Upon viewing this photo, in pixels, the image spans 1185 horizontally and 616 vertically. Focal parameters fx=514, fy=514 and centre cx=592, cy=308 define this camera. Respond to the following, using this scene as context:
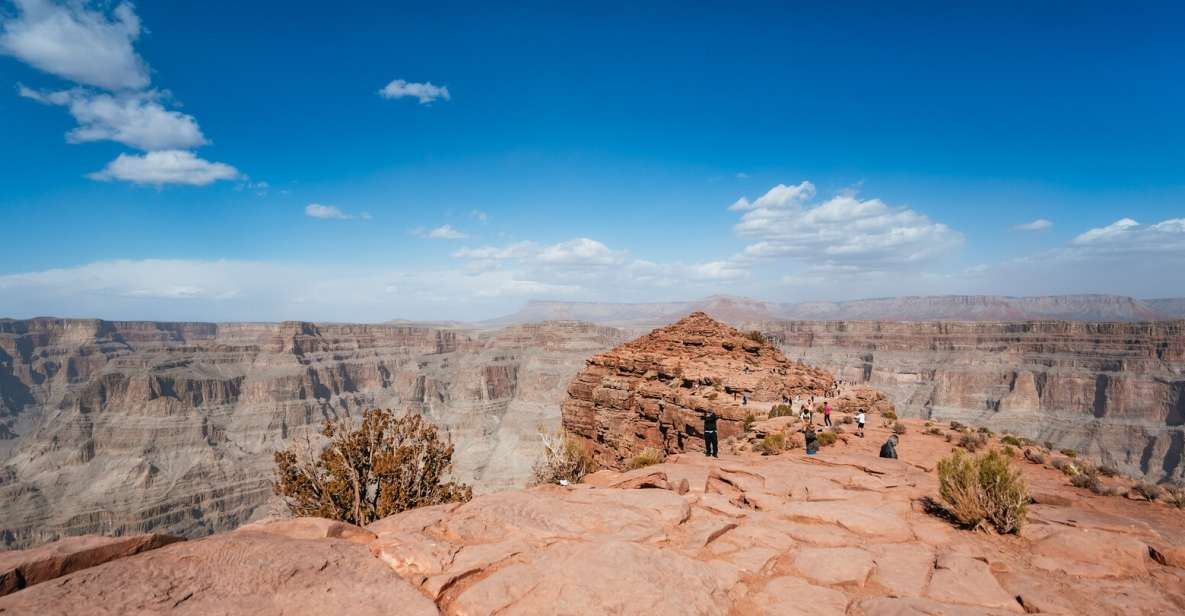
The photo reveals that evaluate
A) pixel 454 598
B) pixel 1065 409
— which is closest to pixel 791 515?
pixel 454 598

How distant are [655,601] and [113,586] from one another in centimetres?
386

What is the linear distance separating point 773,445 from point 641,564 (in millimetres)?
11036

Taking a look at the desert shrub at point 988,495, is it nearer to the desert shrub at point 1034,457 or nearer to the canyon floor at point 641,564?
the canyon floor at point 641,564

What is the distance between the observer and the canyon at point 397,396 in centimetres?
6712

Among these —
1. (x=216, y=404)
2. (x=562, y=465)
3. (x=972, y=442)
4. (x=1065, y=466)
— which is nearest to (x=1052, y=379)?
(x=972, y=442)

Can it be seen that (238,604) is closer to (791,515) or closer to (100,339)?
(791,515)

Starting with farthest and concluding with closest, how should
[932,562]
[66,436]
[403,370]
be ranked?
1. [403,370]
2. [66,436]
3. [932,562]

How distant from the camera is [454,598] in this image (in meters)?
4.18

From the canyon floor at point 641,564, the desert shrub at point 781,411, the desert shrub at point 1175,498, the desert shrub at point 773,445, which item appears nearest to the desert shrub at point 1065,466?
the desert shrub at point 1175,498

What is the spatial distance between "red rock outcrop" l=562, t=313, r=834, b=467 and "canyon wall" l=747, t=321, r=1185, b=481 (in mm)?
40259

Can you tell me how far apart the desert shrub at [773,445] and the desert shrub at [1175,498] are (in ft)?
23.8

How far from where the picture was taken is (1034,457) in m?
13.8

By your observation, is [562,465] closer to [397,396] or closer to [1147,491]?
[1147,491]

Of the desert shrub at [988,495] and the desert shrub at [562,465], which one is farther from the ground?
the desert shrub at [988,495]
